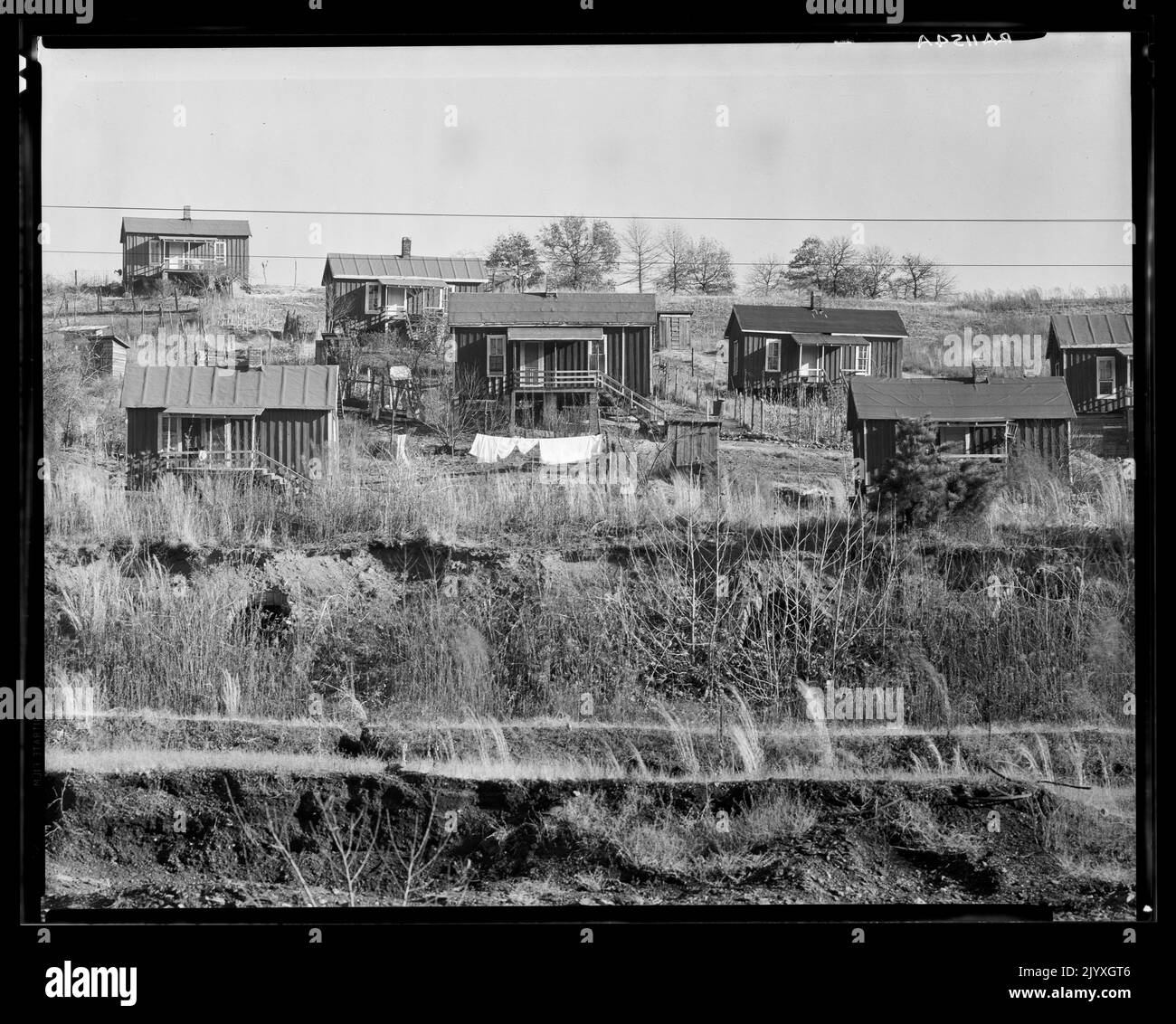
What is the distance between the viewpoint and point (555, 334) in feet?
13.0

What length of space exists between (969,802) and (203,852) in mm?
2977

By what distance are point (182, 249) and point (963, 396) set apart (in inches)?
126

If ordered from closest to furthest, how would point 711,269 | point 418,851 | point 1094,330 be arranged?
1. point 418,851
2. point 1094,330
3. point 711,269

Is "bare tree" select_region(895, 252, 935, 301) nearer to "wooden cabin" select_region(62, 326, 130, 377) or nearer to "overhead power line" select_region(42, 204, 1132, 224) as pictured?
"overhead power line" select_region(42, 204, 1132, 224)

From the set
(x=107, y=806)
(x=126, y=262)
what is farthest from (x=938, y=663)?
(x=126, y=262)

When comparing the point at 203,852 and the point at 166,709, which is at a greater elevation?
the point at 166,709

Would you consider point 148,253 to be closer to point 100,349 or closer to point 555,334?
point 100,349

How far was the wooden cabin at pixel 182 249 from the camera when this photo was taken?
3.78m

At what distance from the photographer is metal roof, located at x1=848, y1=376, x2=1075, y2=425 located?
391cm

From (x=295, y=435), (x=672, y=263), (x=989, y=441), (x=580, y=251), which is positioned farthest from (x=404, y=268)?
(x=989, y=441)

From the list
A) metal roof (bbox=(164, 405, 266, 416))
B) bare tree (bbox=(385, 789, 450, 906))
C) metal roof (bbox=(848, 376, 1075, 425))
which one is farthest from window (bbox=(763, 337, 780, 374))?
bare tree (bbox=(385, 789, 450, 906))

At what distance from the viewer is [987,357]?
3936 mm

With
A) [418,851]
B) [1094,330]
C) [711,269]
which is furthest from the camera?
[711,269]

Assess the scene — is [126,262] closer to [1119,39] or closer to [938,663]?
[938,663]
